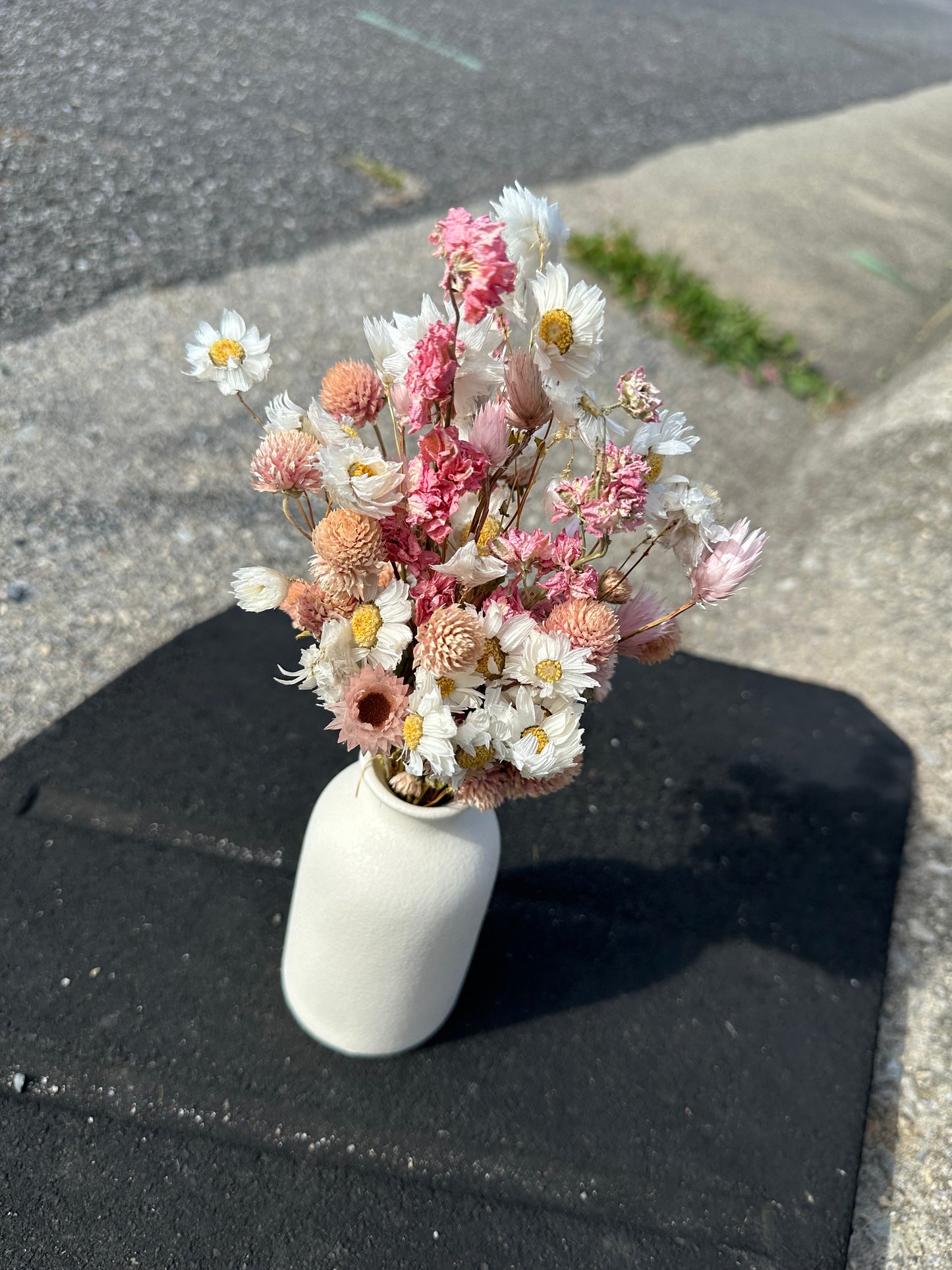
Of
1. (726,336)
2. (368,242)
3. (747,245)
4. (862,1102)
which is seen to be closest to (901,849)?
(862,1102)

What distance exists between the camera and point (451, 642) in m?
0.91

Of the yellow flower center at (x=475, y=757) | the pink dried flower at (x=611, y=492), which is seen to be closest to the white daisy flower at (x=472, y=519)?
the pink dried flower at (x=611, y=492)

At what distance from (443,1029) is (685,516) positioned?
3.24 feet

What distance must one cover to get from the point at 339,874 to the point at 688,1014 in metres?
0.77

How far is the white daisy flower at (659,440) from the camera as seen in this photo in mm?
948

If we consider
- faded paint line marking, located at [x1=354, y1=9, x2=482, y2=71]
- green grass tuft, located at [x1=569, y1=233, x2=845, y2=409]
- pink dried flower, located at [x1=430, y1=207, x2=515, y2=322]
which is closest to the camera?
pink dried flower, located at [x1=430, y1=207, x2=515, y2=322]

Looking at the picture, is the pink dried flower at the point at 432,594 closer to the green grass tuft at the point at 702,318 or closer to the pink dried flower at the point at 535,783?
the pink dried flower at the point at 535,783

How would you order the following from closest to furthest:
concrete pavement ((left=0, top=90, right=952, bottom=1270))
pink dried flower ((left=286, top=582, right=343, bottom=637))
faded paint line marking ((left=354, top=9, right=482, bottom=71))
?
1. pink dried flower ((left=286, top=582, right=343, bottom=637))
2. concrete pavement ((left=0, top=90, right=952, bottom=1270))
3. faded paint line marking ((left=354, top=9, right=482, bottom=71))

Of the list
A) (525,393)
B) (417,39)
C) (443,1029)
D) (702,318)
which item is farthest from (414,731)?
Answer: (417,39)

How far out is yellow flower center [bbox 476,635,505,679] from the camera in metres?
0.98

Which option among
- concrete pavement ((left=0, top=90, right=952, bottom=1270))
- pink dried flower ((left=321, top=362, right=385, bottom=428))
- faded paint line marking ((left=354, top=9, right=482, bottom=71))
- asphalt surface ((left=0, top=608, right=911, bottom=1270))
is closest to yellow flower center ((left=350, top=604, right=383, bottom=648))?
pink dried flower ((left=321, top=362, right=385, bottom=428))

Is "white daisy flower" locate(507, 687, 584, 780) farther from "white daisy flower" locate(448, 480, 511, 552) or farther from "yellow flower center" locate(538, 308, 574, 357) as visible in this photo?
"yellow flower center" locate(538, 308, 574, 357)

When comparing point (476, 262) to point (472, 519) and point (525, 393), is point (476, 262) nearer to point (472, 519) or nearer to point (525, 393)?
point (525, 393)

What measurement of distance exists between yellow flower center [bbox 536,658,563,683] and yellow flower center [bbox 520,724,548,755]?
0.18 feet
